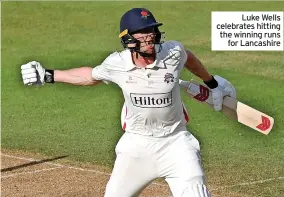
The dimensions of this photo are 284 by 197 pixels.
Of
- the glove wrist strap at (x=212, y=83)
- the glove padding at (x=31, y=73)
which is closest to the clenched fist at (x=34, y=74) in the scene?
the glove padding at (x=31, y=73)

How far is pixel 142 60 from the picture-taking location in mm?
9367

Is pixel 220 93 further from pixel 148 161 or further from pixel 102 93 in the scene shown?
pixel 102 93

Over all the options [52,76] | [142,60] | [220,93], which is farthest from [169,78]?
[52,76]

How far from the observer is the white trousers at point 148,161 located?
9.31 m

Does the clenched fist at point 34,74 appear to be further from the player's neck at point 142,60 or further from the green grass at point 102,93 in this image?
the green grass at point 102,93

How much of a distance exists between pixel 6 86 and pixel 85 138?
4944 millimetres

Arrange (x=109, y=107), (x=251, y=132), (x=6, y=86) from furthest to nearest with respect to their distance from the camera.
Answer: (x=6, y=86)
(x=109, y=107)
(x=251, y=132)

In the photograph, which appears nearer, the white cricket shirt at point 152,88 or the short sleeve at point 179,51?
the white cricket shirt at point 152,88

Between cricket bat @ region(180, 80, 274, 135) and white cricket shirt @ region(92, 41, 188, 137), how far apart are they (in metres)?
0.92

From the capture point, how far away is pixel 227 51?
77.5 feet

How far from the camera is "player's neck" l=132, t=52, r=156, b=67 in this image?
934 cm

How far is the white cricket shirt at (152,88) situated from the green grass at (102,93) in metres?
3.65

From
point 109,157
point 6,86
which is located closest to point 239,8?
point 6,86

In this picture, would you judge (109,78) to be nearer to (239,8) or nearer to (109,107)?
(109,107)
